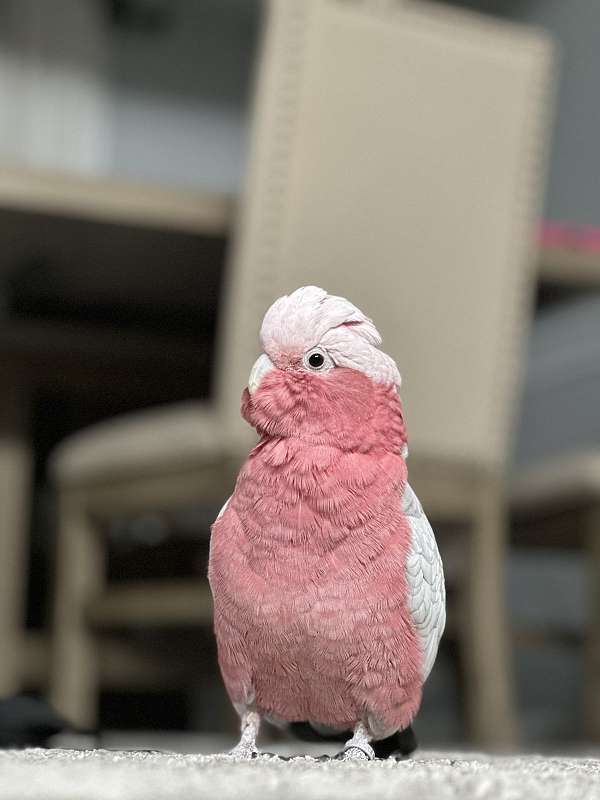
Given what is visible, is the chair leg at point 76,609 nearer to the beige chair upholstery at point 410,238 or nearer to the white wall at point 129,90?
the beige chair upholstery at point 410,238

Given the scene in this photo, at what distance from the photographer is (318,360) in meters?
0.52

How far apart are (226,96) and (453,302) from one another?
3333 mm

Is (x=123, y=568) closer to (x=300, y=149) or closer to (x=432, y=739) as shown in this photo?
(x=432, y=739)

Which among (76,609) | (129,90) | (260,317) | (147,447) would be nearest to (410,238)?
(260,317)

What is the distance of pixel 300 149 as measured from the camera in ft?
4.22

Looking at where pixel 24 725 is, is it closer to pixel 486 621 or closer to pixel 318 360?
pixel 318 360

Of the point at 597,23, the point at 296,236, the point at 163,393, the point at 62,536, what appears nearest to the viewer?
the point at 296,236

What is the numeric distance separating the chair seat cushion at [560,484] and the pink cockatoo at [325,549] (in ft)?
3.84

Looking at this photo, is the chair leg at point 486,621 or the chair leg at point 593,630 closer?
the chair leg at point 486,621

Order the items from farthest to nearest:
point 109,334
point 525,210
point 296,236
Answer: point 109,334
point 525,210
point 296,236

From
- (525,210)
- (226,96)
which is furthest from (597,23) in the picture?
(525,210)

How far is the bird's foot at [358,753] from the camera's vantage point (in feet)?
1.64

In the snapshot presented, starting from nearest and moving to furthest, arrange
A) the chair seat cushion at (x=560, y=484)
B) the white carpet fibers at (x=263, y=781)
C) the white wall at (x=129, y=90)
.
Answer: the white carpet fibers at (x=263, y=781) < the chair seat cushion at (x=560, y=484) < the white wall at (x=129, y=90)

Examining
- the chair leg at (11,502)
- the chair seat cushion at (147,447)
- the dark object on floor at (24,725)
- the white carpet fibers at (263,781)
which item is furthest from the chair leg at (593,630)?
the white carpet fibers at (263,781)
